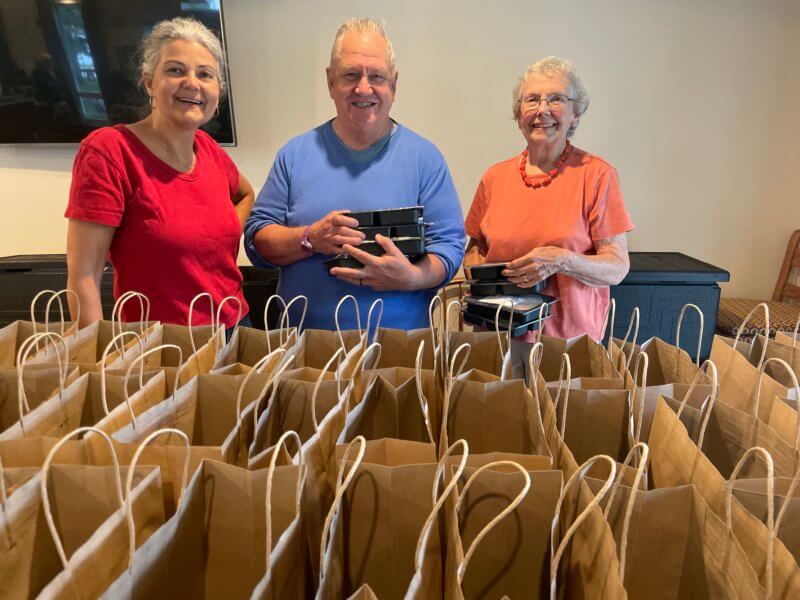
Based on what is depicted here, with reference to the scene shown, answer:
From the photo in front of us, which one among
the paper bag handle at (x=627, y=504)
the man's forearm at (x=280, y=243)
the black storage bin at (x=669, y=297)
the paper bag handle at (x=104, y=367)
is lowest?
the black storage bin at (x=669, y=297)

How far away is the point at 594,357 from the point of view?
100 cm

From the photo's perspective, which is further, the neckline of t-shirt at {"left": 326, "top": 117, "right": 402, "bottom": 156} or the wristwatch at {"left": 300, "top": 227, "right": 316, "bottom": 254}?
the neckline of t-shirt at {"left": 326, "top": 117, "right": 402, "bottom": 156}

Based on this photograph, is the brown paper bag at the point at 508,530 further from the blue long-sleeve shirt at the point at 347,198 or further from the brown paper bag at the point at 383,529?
the blue long-sleeve shirt at the point at 347,198

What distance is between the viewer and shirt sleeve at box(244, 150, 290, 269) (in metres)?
1.32

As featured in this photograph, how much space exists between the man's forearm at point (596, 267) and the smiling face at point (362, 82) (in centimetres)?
57

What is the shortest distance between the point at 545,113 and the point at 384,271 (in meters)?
0.59

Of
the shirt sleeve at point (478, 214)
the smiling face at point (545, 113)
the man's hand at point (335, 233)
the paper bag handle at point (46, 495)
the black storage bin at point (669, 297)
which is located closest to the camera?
the paper bag handle at point (46, 495)

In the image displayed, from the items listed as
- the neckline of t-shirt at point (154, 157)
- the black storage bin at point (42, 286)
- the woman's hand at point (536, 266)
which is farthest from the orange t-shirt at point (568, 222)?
the black storage bin at point (42, 286)

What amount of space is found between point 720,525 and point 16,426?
0.84 metres

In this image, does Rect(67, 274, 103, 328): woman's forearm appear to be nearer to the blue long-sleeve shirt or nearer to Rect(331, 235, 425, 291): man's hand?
the blue long-sleeve shirt

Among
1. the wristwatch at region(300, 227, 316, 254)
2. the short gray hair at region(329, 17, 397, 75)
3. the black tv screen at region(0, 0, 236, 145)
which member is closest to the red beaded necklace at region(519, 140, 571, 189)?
the short gray hair at region(329, 17, 397, 75)

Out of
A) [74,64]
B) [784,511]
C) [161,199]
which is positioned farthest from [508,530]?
[74,64]

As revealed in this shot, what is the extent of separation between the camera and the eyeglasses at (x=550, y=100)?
135 centimetres

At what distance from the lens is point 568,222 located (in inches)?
53.7
